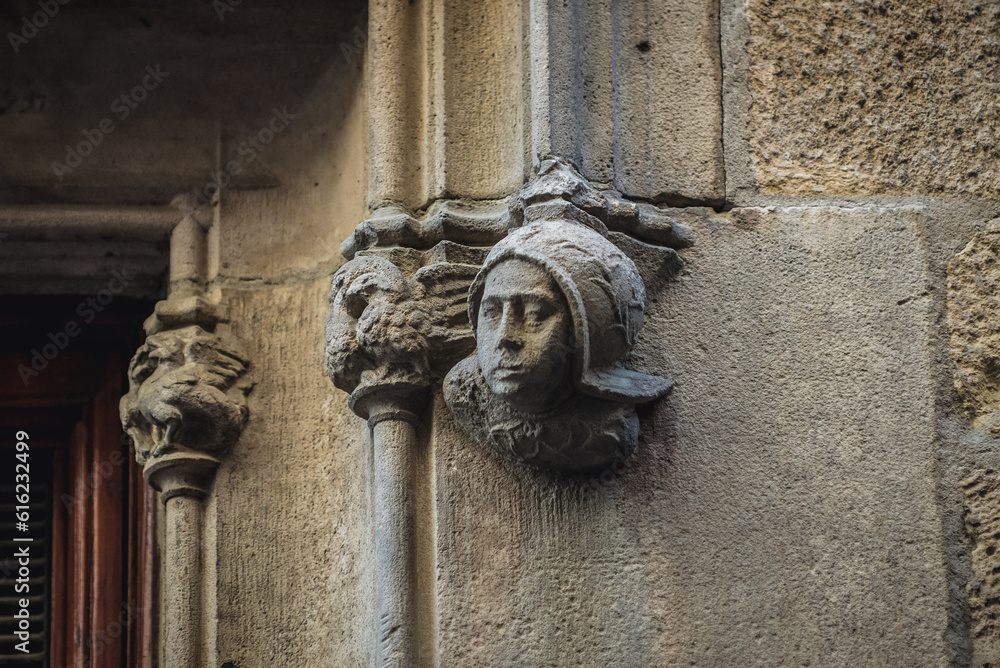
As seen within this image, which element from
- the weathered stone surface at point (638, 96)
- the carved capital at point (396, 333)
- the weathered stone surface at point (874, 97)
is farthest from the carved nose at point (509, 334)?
the weathered stone surface at point (874, 97)

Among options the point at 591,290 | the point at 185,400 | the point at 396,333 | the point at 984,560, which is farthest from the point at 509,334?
the point at 984,560

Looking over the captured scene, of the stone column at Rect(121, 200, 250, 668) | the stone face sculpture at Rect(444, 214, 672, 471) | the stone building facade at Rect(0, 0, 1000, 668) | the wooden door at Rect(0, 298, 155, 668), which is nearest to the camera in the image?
the stone face sculpture at Rect(444, 214, 672, 471)

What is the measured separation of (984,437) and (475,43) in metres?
1.00

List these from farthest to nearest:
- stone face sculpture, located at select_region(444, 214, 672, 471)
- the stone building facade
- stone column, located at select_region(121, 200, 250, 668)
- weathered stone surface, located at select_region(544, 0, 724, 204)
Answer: stone column, located at select_region(121, 200, 250, 668) < weathered stone surface, located at select_region(544, 0, 724, 204) < the stone building facade < stone face sculpture, located at select_region(444, 214, 672, 471)

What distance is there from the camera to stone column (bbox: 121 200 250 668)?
8.24ft

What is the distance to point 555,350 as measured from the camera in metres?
2.11

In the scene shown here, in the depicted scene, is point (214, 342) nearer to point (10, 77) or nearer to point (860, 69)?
point (10, 77)

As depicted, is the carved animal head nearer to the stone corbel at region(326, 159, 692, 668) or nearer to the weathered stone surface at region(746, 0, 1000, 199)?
the stone corbel at region(326, 159, 692, 668)

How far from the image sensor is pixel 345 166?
272cm

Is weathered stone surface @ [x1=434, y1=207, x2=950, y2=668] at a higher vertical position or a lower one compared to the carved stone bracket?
lower

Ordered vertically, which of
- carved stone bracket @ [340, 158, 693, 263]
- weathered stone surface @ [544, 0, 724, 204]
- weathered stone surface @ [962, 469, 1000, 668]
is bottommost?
weathered stone surface @ [962, 469, 1000, 668]

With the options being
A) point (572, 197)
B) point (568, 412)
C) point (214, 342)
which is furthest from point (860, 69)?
point (214, 342)

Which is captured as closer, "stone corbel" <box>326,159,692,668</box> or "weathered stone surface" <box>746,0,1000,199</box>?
"stone corbel" <box>326,159,692,668</box>

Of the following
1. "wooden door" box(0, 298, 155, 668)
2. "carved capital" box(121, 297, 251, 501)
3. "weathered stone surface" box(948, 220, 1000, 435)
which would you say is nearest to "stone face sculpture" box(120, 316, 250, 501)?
"carved capital" box(121, 297, 251, 501)
